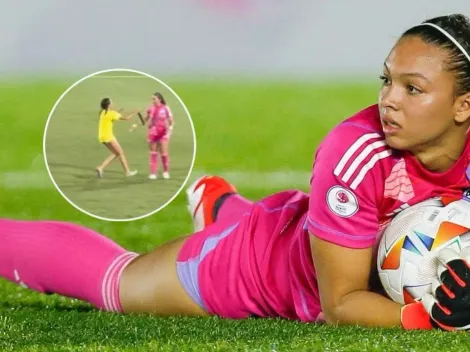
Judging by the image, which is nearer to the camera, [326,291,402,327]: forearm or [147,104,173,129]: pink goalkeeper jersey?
[326,291,402,327]: forearm

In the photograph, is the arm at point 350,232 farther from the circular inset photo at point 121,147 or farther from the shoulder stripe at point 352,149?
the circular inset photo at point 121,147

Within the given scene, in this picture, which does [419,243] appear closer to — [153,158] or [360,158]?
[360,158]

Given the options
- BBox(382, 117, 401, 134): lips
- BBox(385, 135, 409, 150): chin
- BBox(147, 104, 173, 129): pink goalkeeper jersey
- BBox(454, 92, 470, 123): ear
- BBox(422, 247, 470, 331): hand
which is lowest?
BBox(422, 247, 470, 331): hand

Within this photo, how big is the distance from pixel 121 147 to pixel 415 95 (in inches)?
80.8

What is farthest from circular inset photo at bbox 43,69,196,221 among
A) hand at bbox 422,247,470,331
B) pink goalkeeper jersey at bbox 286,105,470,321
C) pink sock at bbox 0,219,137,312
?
hand at bbox 422,247,470,331

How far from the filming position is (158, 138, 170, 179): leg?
4781 mm

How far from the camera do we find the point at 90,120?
478cm

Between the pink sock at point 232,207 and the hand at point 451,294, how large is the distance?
1.11m

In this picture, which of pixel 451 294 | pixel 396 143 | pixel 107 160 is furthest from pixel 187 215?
pixel 451 294

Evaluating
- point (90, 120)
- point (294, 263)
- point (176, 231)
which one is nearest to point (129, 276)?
point (294, 263)

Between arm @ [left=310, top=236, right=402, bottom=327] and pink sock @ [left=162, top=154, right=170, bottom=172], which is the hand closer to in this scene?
arm @ [left=310, top=236, right=402, bottom=327]

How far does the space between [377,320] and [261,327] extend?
32 cm

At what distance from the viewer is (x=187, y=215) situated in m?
6.09

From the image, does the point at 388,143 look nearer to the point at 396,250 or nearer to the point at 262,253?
the point at 396,250
